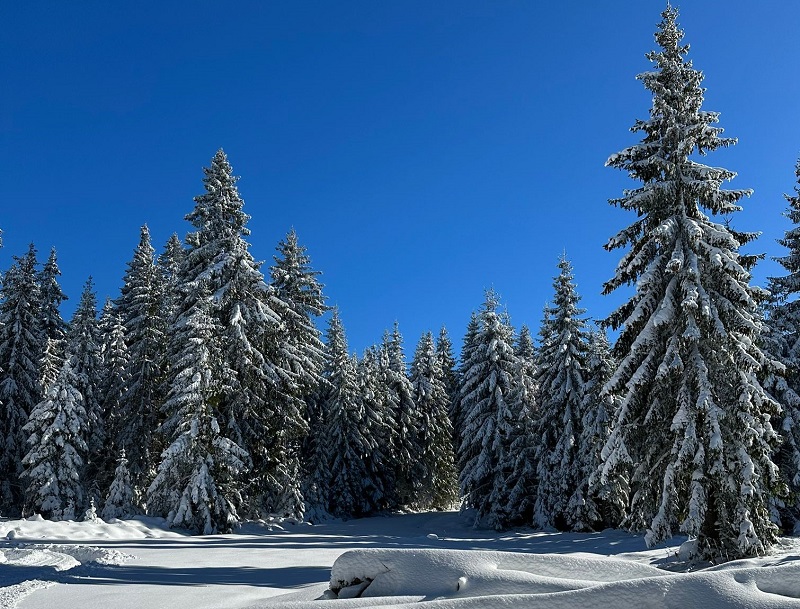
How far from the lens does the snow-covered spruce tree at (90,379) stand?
31.9 m

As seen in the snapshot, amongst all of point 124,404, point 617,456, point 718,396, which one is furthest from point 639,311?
point 124,404

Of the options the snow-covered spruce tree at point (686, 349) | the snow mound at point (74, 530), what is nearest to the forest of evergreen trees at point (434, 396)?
the snow-covered spruce tree at point (686, 349)

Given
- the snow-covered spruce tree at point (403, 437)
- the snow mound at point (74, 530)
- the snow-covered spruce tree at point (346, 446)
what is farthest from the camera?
the snow-covered spruce tree at point (403, 437)

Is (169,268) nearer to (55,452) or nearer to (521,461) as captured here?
(55,452)

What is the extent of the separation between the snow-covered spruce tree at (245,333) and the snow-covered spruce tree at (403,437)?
15.6 meters

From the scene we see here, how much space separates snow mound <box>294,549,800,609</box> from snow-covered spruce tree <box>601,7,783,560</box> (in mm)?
9693

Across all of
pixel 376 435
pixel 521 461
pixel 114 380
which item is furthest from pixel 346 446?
Answer: pixel 114 380

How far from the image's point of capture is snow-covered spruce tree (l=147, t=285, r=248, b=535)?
2348 cm

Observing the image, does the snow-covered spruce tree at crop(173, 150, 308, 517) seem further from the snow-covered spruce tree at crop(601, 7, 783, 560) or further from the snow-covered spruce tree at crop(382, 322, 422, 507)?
the snow-covered spruce tree at crop(601, 7, 783, 560)

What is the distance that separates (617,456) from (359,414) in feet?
89.4

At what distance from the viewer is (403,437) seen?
45.8 metres

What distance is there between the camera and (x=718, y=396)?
1494 cm

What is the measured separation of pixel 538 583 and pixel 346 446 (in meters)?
36.3

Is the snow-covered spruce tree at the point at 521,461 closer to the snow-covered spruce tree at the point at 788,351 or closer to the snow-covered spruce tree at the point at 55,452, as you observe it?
the snow-covered spruce tree at the point at 788,351
